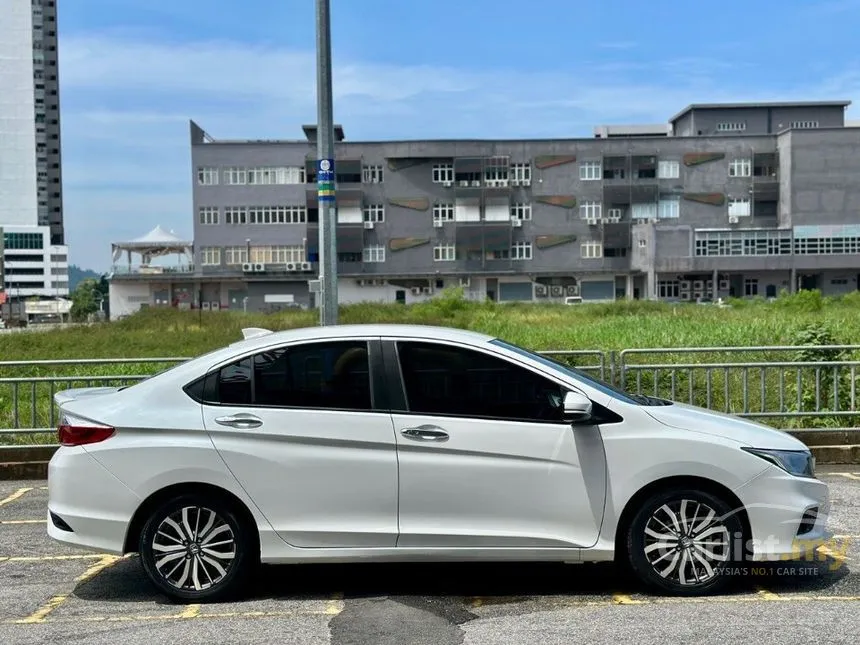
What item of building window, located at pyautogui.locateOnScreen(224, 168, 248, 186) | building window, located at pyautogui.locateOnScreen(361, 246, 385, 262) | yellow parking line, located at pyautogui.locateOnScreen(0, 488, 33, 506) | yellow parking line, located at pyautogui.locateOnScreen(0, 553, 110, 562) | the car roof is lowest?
yellow parking line, located at pyautogui.locateOnScreen(0, 488, 33, 506)

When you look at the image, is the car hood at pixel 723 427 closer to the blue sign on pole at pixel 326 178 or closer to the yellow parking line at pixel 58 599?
the yellow parking line at pixel 58 599

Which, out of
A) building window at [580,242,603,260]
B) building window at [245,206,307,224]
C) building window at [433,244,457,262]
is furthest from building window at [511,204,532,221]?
building window at [245,206,307,224]

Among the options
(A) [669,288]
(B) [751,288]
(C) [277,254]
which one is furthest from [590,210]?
(C) [277,254]

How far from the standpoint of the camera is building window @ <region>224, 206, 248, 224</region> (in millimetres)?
87062

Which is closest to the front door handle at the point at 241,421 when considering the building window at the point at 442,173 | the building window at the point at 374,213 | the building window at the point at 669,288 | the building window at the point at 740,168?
the building window at the point at 374,213

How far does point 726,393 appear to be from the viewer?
38.5 feet

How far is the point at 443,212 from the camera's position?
285 ft

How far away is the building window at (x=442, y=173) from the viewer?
8681 centimetres

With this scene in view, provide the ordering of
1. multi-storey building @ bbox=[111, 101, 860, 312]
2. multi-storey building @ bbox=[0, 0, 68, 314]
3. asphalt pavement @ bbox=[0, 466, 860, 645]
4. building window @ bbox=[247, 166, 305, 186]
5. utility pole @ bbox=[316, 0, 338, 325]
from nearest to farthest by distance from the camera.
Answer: asphalt pavement @ bbox=[0, 466, 860, 645] → utility pole @ bbox=[316, 0, 338, 325] → multi-storey building @ bbox=[111, 101, 860, 312] → building window @ bbox=[247, 166, 305, 186] → multi-storey building @ bbox=[0, 0, 68, 314]

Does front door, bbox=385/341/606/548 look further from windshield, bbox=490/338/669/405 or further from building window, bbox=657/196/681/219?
building window, bbox=657/196/681/219

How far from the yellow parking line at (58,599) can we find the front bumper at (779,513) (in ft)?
14.6

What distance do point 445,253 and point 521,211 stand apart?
25.9 feet

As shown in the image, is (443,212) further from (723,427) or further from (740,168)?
(723,427)

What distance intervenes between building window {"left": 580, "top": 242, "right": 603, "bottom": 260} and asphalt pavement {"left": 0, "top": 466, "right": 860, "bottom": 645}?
264 feet
